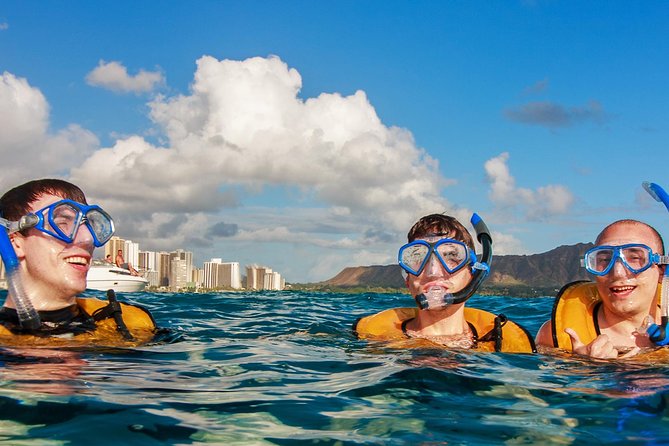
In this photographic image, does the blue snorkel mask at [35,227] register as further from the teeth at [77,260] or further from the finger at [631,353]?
the finger at [631,353]

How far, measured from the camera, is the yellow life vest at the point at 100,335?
5105mm

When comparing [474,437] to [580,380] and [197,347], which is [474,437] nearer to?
[580,380]

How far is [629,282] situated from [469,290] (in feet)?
4.19

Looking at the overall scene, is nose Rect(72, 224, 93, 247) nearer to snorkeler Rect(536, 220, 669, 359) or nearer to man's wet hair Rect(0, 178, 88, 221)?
man's wet hair Rect(0, 178, 88, 221)

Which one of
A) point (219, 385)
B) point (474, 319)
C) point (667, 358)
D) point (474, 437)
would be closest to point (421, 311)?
point (474, 319)

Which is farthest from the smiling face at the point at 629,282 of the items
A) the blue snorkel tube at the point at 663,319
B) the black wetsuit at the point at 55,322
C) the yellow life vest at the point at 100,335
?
the black wetsuit at the point at 55,322

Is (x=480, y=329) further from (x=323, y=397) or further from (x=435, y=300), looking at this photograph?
(x=323, y=397)

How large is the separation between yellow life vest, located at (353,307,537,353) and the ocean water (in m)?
0.32

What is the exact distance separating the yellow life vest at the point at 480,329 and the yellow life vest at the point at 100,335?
2.02 metres

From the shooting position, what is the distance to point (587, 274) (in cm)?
570

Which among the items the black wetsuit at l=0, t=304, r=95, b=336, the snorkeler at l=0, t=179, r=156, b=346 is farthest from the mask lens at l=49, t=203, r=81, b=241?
the black wetsuit at l=0, t=304, r=95, b=336

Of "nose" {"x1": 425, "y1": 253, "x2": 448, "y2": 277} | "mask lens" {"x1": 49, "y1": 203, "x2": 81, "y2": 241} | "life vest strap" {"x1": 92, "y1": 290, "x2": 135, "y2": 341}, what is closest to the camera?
"mask lens" {"x1": 49, "y1": 203, "x2": 81, "y2": 241}

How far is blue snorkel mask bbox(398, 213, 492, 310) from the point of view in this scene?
5.45 metres

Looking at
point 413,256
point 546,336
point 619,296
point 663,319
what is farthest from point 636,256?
point 413,256
